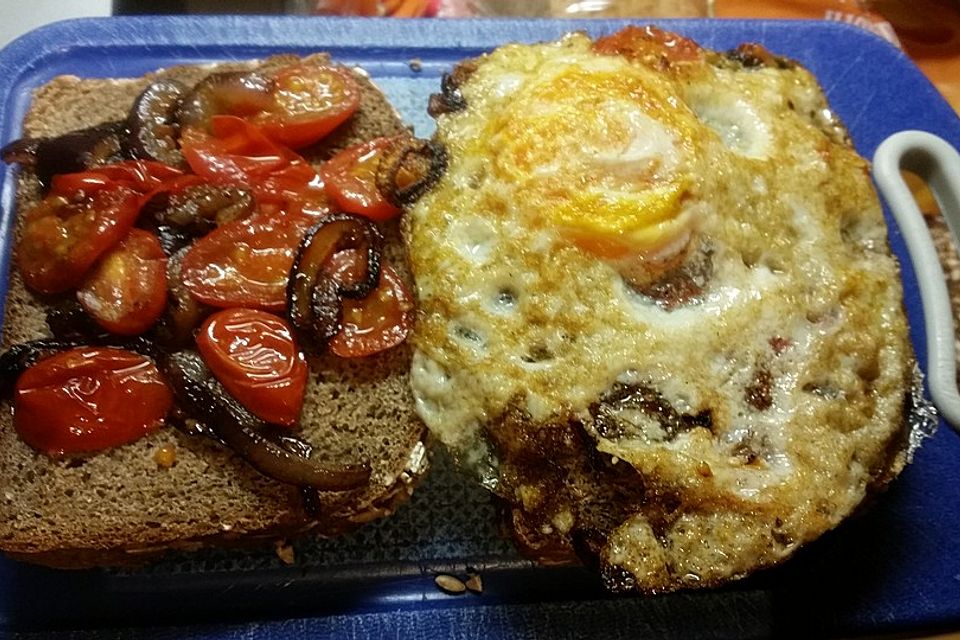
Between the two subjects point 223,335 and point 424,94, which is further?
point 424,94

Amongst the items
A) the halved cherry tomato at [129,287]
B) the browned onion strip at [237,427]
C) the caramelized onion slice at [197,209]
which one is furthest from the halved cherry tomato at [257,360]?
the caramelized onion slice at [197,209]

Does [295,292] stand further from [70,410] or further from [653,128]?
[653,128]

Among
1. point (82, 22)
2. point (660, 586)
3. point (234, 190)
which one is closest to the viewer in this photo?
→ point (660, 586)

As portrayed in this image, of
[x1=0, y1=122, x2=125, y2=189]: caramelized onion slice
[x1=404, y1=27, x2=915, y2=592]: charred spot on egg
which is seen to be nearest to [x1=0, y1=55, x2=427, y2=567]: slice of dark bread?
[x1=404, y1=27, x2=915, y2=592]: charred spot on egg

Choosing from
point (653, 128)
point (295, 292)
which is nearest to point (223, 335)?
point (295, 292)

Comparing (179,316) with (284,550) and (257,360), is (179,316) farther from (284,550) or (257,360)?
(284,550)

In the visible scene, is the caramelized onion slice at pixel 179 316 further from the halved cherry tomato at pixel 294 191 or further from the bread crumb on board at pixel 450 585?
the bread crumb on board at pixel 450 585

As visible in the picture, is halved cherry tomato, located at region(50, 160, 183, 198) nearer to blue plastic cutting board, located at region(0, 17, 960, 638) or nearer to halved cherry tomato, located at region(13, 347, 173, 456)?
halved cherry tomato, located at region(13, 347, 173, 456)
